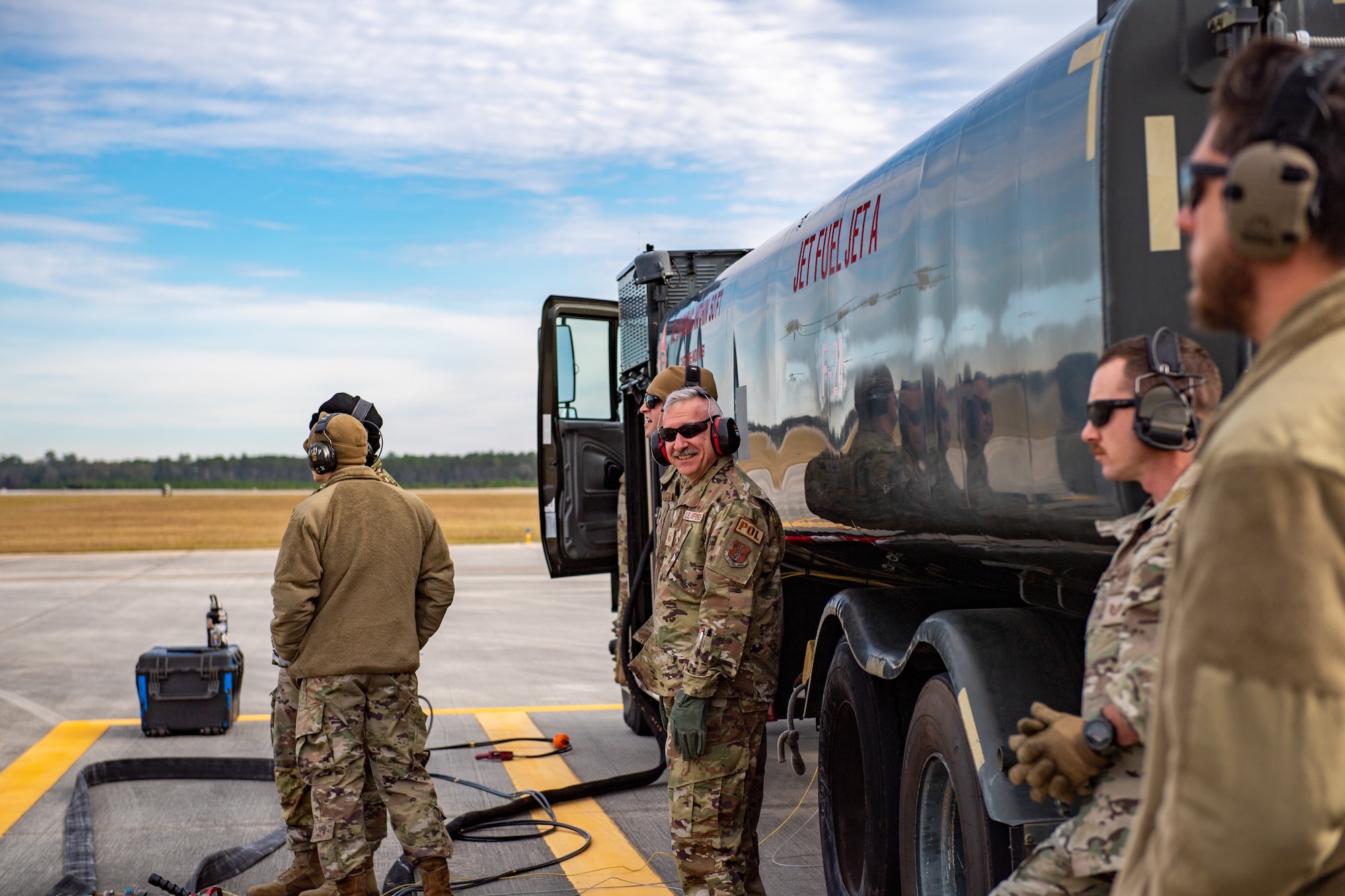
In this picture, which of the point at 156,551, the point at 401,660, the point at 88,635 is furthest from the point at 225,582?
the point at 401,660

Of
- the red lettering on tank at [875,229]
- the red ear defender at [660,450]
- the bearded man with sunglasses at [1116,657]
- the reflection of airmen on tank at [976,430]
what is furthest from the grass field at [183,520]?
the bearded man with sunglasses at [1116,657]

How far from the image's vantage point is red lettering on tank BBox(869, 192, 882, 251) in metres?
4.23

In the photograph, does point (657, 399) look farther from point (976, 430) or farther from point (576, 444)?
point (576, 444)

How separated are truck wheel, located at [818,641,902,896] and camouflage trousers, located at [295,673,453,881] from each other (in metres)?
1.65

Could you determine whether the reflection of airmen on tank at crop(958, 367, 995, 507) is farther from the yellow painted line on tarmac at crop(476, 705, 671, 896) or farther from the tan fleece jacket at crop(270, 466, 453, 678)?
the yellow painted line on tarmac at crop(476, 705, 671, 896)

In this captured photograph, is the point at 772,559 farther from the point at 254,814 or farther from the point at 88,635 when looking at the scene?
the point at 88,635

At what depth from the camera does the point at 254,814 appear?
6996 mm

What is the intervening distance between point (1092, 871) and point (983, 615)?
125cm

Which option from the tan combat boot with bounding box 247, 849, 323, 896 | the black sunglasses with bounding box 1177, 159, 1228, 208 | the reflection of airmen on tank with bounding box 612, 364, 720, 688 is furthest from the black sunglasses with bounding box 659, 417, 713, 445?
the black sunglasses with bounding box 1177, 159, 1228, 208

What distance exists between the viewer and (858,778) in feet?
15.9

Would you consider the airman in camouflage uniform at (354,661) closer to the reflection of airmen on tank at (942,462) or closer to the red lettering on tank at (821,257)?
the red lettering on tank at (821,257)

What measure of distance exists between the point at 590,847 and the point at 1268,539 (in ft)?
18.1

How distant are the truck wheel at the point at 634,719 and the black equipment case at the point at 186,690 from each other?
304 centimetres

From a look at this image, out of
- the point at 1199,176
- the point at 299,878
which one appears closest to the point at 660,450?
the point at 299,878
